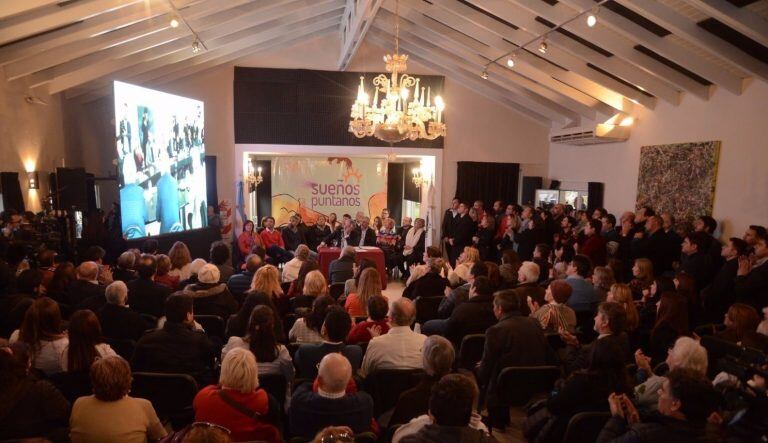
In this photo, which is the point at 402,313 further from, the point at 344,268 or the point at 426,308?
the point at 344,268

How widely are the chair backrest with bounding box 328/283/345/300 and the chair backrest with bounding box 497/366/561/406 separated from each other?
261 cm

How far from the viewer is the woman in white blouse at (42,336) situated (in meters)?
2.95

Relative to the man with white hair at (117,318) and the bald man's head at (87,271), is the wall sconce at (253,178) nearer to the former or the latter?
the bald man's head at (87,271)

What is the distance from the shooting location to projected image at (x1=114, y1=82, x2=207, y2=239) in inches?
277

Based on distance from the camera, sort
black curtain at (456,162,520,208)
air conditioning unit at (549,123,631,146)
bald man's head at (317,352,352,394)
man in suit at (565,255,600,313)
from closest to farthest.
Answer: bald man's head at (317,352,352,394) → man in suit at (565,255,600,313) → air conditioning unit at (549,123,631,146) → black curtain at (456,162,520,208)

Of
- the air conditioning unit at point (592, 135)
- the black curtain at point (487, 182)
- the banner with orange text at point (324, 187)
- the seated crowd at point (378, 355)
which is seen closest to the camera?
the seated crowd at point (378, 355)

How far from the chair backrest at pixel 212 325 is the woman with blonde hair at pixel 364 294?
1.03 meters

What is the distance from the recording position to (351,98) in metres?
11.0

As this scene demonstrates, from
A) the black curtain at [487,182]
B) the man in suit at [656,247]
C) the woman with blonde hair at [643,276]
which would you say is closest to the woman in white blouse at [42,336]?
the woman with blonde hair at [643,276]

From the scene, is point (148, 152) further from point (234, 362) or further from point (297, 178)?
point (234, 362)

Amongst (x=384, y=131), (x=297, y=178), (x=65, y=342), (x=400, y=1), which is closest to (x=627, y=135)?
(x=400, y=1)

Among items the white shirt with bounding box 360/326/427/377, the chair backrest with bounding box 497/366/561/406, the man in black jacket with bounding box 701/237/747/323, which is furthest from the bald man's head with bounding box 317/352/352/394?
the man in black jacket with bounding box 701/237/747/323

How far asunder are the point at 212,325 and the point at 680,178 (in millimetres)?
6409

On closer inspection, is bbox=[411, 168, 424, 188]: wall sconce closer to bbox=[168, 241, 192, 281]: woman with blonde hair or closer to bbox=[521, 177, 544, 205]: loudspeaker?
bbox=[521, 177, 544, 205]: loudspeaker
